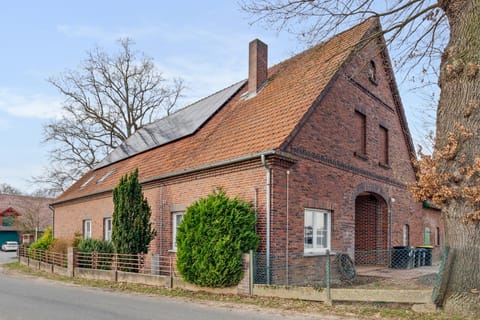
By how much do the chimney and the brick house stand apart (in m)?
0.04

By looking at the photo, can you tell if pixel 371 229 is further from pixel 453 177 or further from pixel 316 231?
pixel 453 177

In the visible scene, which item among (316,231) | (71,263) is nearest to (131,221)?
(71,263)

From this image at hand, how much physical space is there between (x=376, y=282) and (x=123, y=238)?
7.94 metres

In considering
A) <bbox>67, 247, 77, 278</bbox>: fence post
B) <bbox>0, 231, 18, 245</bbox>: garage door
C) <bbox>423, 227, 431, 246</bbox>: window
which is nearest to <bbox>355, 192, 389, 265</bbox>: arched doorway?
<bbox>423, 227, 431, 246</bbox>: window

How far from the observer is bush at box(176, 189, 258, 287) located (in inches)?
430

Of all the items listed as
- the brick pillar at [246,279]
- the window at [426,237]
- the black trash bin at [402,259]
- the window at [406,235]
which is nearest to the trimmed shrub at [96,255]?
the brick pillar at [246,279]

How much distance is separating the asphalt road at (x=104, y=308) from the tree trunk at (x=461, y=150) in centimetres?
306

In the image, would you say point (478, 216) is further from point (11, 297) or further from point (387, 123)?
point (11, 297)

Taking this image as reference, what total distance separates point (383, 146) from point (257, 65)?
19.2 feet

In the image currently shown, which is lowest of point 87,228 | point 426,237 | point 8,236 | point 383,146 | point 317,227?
point 8,236

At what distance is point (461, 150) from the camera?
8.70 metres

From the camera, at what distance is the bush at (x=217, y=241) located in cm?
1093

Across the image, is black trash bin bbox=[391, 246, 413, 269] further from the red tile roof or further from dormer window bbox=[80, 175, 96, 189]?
dormer window bbox=[80, 175, 96, 189]

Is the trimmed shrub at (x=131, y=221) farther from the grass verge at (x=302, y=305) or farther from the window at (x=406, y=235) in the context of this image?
the window at (x=406, y=235)
